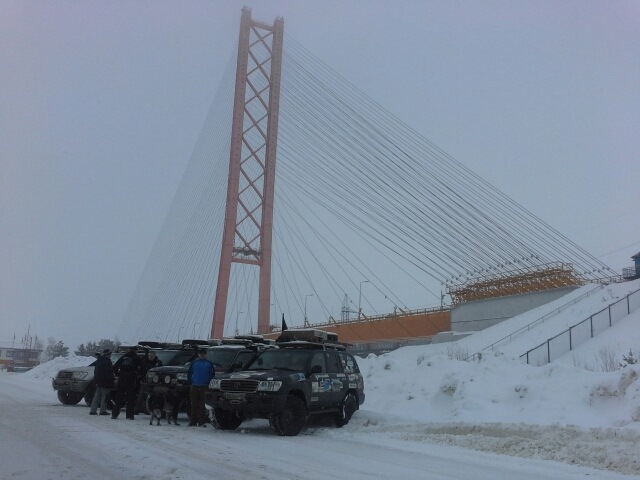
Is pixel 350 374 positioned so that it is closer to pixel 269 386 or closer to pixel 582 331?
pixel 269 386

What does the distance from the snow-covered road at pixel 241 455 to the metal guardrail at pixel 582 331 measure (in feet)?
35.0

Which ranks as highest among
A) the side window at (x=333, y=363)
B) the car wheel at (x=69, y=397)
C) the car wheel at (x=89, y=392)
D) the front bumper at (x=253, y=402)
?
the side window at (x=333, y=363)

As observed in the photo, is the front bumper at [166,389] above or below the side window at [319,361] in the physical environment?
below

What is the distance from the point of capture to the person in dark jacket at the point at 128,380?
13.6 m

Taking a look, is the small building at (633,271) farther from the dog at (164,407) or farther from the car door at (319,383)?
the dog at (164,407)

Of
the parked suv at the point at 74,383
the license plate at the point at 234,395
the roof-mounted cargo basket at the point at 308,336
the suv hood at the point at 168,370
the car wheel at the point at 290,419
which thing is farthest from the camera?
the parked suv at the point at 74,383

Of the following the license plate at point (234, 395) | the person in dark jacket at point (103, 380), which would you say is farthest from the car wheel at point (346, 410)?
the person in dark jacket at point (103, 380)

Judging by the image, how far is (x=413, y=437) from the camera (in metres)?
10.8

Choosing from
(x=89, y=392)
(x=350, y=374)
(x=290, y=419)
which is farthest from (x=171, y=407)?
(x=89, y=392)

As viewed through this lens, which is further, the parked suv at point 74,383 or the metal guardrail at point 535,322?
the metal guardrail at point 535,322

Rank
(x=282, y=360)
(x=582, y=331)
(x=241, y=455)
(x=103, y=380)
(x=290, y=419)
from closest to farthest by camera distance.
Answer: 1. (x=241, y=455)
2. (x=290, y=419)
3. (x=282, y=360)
4. (x=103, y=380)
5. (x=582, y=331)

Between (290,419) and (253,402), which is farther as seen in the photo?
(290,419)

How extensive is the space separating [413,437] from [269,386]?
2747mm

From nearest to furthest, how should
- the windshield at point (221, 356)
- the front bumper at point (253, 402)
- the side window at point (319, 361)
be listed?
1. the front bumper at point (253, 402)
2. the side window at point (319, 361)
3. the windshield at point (221, 356)
